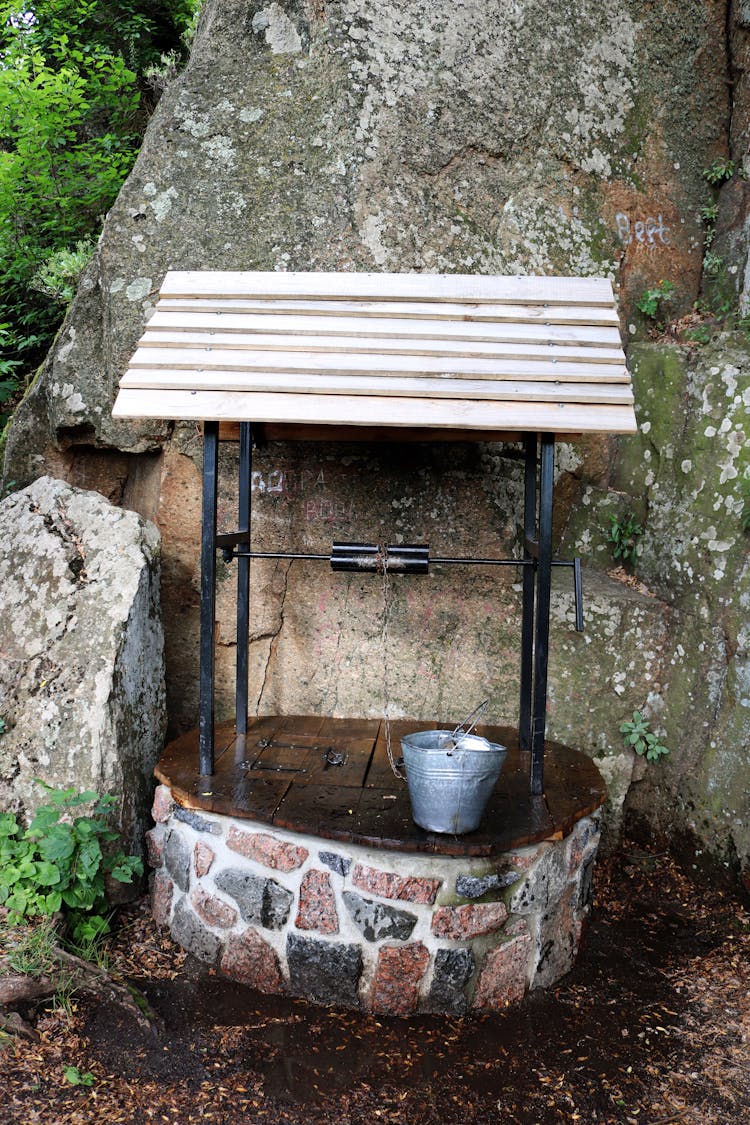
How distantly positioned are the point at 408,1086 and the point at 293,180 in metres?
3.61

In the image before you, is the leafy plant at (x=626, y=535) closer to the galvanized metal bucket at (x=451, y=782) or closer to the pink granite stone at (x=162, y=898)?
the galvanized metal bucket at (x=451, y=782)

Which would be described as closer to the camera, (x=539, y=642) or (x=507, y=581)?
(x=539, y=642)

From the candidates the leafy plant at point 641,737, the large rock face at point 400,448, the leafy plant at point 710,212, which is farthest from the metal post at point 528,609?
the leafy plant at point 710,212

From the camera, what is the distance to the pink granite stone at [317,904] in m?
2.76

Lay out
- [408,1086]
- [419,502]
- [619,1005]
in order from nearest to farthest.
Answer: [408,1086] → [619,1005] → [419,502]

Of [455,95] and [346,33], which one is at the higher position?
[346,33]

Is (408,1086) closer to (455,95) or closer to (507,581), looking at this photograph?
(507,581)

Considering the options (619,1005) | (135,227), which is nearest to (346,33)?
(135,227)

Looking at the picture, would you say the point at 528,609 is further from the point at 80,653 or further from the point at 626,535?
the point at 80,653

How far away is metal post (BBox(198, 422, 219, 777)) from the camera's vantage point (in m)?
3.02

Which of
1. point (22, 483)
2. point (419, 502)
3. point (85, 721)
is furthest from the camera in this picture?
point (22, 483)

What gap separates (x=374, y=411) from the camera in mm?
2766

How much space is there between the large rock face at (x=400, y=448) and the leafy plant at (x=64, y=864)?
91 cm

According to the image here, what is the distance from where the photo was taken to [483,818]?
9.34ft
